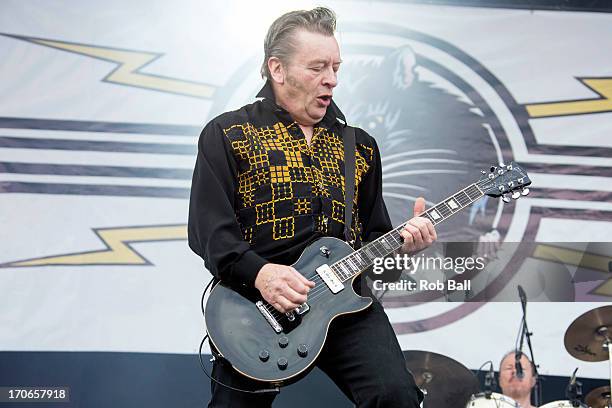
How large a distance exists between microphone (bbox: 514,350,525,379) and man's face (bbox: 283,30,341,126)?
237 cm

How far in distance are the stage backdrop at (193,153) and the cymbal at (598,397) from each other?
12 cm

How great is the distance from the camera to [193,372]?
515 cm

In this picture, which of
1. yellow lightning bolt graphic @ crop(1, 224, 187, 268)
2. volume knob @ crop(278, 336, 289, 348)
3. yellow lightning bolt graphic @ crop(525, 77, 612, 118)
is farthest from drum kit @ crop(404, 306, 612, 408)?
volume knob @ crop(278, 336, 289, 348)

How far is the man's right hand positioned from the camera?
9.95ft

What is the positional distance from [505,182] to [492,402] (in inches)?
67.6

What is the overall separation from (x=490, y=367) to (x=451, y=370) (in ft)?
0.87

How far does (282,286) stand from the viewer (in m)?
3.04

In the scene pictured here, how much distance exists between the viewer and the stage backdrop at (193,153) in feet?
16.8

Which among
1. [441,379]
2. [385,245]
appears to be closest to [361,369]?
[385,245]

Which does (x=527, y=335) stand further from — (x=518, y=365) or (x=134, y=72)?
(x=134, y=72)

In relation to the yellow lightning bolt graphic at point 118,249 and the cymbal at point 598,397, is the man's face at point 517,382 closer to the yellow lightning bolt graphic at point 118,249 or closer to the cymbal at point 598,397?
the cymbal at point 598,397

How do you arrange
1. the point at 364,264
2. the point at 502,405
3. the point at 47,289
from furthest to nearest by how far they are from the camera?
the point at 47,289 → the point at 502,405 → the point at 364,264

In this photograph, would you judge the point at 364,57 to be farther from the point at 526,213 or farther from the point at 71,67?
the point at 71,67

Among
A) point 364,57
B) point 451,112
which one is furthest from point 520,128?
point 364,57
